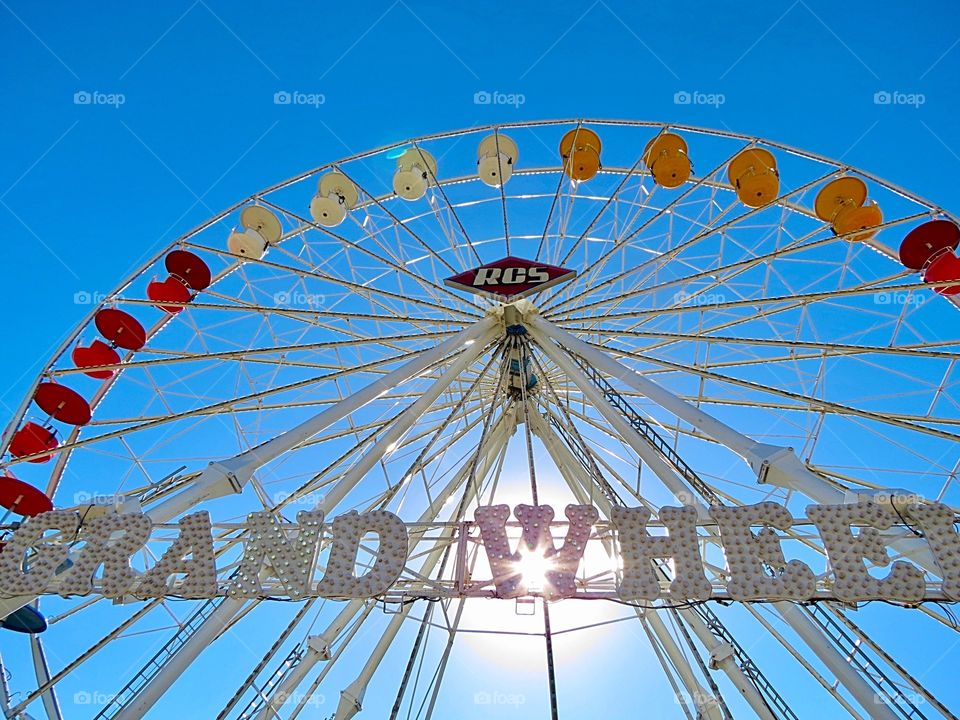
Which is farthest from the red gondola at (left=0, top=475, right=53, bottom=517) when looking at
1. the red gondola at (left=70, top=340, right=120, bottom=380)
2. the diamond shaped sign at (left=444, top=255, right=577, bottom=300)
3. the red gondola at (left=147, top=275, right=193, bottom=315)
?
the diamond shaped sign at (left=444, top=255, right=577, bottom=300)

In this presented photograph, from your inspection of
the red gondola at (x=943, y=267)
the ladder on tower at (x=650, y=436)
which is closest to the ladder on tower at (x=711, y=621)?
the ladder on tower at (x=650, y=436)

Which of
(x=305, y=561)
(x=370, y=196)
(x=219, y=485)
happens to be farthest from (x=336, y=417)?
(x=370, y=196)

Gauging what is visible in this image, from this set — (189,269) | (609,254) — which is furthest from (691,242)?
(189,269)

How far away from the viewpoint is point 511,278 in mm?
11773

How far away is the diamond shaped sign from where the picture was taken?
37.6ft

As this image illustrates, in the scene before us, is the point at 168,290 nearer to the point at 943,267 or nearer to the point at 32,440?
the point at 32,440

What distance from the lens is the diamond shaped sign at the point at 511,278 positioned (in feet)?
37.6

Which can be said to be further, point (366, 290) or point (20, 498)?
point (366, 290)

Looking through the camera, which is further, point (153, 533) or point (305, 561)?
point (153, 533)

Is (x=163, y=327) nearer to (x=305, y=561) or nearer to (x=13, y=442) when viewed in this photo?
(x=13, y=442)

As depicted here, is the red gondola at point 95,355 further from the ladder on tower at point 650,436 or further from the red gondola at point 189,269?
the ladder on tower at point 650,436

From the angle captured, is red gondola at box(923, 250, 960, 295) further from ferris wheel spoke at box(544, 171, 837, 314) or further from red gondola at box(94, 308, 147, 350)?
red gondola at box(94, 308, 147, 350)

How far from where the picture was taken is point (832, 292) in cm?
1009

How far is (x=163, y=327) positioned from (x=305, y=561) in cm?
1030
